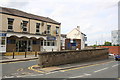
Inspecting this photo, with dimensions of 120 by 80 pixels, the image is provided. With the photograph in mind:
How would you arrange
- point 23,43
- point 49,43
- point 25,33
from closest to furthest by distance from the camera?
1. point 25,33
2. point 23,43
3. point 49,43

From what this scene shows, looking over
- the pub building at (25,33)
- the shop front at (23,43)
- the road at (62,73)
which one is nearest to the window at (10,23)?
the pub building at (25,33)

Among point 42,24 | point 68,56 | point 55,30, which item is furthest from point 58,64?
point 55,30

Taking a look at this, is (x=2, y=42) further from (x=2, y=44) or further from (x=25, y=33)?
(x=25, y=33)

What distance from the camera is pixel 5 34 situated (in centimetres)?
1917

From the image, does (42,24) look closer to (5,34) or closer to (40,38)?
(40,38)

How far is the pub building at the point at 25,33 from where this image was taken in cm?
1986

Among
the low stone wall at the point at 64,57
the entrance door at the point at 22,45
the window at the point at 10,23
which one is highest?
the window at the point at 10,23

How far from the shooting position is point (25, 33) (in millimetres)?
22078

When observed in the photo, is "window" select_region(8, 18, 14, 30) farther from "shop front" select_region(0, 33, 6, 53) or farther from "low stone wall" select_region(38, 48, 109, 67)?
"low stone wall" select_region(38, 48, 109, 67)

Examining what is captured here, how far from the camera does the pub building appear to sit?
19859mm

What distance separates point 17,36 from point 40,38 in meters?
5.31

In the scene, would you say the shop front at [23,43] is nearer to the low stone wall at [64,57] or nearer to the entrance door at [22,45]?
the entrance door at [22,45]

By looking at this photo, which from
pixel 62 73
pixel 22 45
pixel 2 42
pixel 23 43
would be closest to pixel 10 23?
pixel 2 42

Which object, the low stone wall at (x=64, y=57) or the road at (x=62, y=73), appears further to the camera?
the low stone wall at (x=64, y=57)
